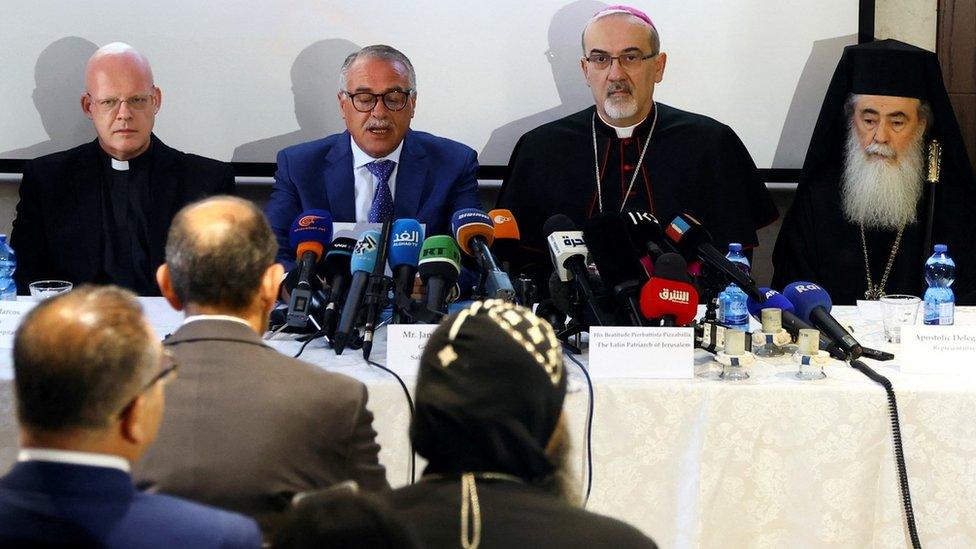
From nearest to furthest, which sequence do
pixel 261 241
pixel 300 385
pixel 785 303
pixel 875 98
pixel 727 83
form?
1. pixel 300 385
2. pixel 261 241
3. pixel 785 303
4. pixel 875 98
5. pixel 727 83

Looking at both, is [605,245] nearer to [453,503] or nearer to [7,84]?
[453,503]

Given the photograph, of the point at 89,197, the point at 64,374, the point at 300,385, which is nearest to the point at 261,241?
the point at 300,385

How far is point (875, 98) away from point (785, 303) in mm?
1728

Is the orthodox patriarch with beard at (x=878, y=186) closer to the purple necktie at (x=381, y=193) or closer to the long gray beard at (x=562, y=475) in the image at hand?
the purple necktie at (x=381, y=193)

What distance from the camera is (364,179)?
4.71 m

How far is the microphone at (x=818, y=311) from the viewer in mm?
3143

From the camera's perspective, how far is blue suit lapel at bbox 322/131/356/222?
182 inches

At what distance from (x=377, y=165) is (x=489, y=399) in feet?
10.8

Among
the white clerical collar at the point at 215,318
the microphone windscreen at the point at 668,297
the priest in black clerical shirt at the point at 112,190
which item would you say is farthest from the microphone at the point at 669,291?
the priest in black clerical shirt at the point at 112,190

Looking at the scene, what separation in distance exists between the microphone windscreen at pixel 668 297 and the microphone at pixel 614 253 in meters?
0.12

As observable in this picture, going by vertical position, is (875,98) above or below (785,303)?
above

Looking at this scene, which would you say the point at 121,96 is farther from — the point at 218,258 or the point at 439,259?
the point at 218,258

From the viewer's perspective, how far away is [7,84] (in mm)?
5285

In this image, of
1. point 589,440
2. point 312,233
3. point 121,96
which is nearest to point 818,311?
point 589,440
